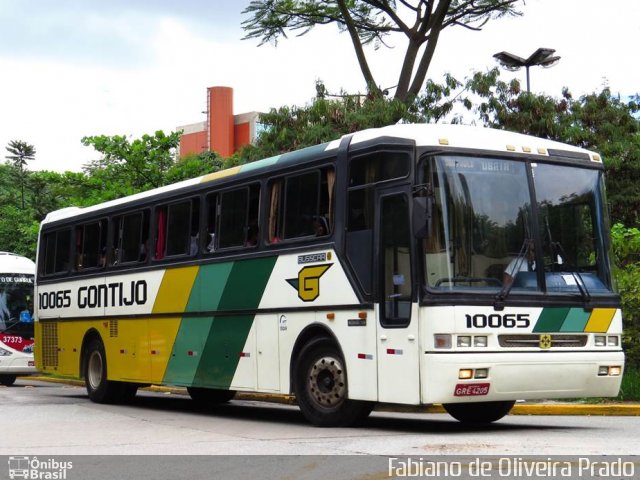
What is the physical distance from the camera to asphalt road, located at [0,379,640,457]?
33.5 ft

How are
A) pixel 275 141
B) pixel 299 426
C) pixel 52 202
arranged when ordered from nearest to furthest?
pixel 299 426
pixel 275 141
pixel 52 202

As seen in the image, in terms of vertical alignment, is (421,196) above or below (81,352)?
above

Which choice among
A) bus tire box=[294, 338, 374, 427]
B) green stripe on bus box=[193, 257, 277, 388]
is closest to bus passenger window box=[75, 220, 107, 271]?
green stripe on bus box=[193, 257, 277, 388]

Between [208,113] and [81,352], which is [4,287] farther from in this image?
[208,113]

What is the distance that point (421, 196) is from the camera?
38.1 feet

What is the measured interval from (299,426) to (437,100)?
15536mm

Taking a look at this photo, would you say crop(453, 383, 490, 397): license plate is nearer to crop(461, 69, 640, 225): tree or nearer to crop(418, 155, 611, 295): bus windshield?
crop(418, 155, 611, 295): bus windshield

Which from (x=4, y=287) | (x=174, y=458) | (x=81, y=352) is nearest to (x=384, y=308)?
(x=174, y=458)

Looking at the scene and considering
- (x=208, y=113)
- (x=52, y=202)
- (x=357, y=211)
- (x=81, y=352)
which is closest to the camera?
(x=357, y=211)

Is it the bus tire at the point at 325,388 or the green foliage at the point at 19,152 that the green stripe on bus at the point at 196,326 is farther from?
the green foliage at the point at 19,152

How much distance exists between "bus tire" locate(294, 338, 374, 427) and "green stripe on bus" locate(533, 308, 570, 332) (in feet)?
7.23

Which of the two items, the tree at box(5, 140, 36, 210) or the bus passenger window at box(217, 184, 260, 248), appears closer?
the bus passenger window at box(217, 184, 260, 248)

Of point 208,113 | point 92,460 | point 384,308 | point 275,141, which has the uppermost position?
point 208,113

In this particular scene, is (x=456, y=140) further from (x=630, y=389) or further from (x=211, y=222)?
(x=630, y=389)
